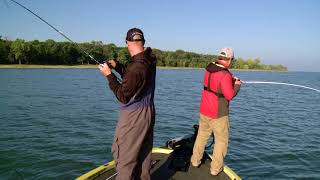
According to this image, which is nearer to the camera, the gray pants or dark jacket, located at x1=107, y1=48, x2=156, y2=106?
dark jacket, located at x1=107, y1=48, x2=156, y2=106

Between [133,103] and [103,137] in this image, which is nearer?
[133,103]

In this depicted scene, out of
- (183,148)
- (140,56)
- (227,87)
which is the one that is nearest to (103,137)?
(183,148)

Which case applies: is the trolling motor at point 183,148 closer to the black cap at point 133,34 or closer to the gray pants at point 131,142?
the gray pants at point 131,142

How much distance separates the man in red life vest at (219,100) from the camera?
22.0 feet

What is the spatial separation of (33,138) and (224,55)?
30.1 feet

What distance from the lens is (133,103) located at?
4.88 meters

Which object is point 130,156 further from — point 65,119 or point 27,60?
point 27,60

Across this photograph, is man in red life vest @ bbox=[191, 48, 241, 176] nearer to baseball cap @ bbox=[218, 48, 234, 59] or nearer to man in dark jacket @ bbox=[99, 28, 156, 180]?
Result: baseball cap @ bbox=[218, 48, 234, 59]

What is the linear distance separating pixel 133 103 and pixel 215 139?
2765mm

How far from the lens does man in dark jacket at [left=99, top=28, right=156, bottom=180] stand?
478 cm

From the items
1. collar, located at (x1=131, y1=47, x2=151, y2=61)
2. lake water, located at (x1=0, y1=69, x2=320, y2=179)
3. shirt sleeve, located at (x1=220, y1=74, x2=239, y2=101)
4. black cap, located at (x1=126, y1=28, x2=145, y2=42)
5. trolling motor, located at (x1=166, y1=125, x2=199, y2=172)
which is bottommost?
lake water, located at (x1=0, y1=69, x2=320, y2=179)

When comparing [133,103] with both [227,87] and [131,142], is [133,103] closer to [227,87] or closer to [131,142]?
[131,142]

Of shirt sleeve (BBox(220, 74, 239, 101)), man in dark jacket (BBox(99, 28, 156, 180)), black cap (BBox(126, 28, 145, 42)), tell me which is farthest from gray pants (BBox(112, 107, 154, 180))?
shirt sleeve (BBox(220, 74, 239, 101))

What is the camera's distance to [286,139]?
15.2 meters
